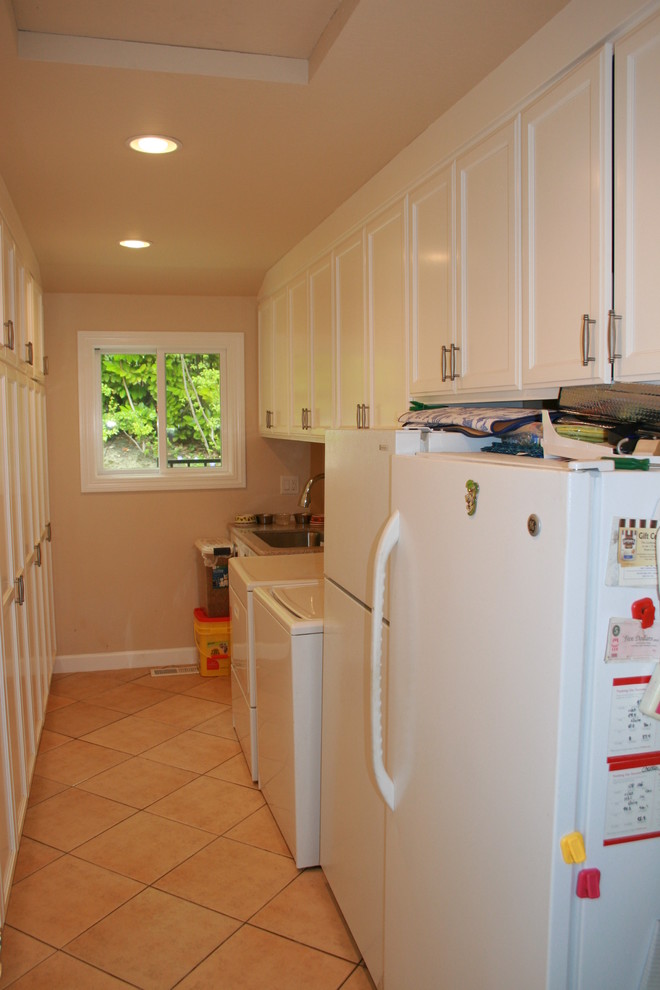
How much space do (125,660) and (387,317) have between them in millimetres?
3164

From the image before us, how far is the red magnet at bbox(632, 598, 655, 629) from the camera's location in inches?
44.8

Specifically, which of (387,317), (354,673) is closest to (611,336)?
(354,673)

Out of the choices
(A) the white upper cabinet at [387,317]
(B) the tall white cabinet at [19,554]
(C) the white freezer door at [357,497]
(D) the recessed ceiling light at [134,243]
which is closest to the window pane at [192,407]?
(B) the tall white cabinet at [19,554]

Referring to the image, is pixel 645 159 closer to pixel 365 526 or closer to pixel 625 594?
pixel 625 594

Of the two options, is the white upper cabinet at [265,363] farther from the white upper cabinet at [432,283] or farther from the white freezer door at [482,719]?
the white freezer door at [482,719]

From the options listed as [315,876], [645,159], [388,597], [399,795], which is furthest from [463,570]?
[315,876]

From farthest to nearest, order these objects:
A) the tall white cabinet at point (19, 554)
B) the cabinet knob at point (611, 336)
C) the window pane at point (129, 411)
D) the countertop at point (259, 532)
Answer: the window pane at point (129, 411)
the countertop at point (259, 532)
the tall white cabinet at point (19, 554)
the cabinet knob at point (611, 336)

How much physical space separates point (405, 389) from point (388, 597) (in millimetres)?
877

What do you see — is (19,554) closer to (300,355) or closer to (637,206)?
(300,355)

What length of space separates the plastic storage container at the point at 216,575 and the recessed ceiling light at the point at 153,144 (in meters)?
2.61

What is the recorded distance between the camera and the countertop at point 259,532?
155 inches

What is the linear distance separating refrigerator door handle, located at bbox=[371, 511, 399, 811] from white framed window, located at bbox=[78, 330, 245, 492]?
3428 mm

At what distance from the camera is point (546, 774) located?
3.78ft

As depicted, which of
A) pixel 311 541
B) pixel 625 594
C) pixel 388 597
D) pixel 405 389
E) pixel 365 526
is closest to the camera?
pixel 625 594
